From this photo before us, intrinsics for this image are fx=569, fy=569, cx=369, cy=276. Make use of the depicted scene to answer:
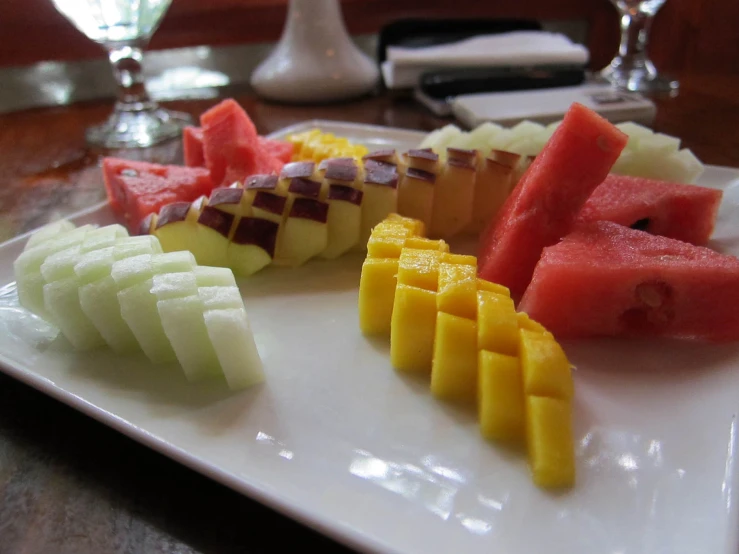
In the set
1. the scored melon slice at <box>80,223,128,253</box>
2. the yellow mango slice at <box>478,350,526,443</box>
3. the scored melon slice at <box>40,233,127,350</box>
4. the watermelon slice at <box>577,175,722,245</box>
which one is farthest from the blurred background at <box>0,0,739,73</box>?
the yellow mango slice at <box>478,350,526,443</box>

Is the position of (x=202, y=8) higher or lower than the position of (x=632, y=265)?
higher

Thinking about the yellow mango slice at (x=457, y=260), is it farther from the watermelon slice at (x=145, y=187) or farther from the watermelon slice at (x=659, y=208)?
the watermelon slice at (x=145, y=187)

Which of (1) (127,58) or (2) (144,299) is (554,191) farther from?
(1) (127,58)

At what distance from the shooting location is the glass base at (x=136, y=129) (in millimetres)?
2125

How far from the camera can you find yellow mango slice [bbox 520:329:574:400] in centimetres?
73

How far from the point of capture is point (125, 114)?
90.0 inches

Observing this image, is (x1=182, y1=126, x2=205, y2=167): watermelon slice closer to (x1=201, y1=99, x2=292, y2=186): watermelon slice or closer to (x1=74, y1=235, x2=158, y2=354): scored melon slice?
(x1=201, y1=99, x2=292, y2=186): watermelon slice

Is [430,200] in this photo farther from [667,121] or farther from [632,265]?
[667,121]

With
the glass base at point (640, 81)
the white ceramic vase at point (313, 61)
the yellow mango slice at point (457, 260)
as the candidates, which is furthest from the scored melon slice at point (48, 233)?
the glass base at point (640, 81)

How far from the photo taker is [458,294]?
845mm

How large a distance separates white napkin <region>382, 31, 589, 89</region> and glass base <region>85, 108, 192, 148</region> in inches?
37.4

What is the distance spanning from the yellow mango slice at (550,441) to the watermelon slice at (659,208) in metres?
0.53

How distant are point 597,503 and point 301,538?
34 centimetres

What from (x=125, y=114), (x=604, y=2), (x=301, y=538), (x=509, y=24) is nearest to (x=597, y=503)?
(x=301, y=538)
